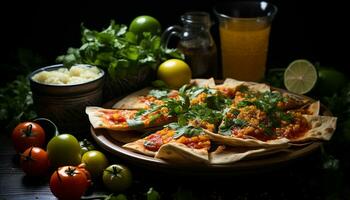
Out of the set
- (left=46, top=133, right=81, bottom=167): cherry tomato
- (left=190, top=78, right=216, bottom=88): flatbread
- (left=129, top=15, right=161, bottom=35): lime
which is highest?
(left=129, top=15, right=161, bottom=35): lime

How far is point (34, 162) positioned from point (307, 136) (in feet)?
3.68

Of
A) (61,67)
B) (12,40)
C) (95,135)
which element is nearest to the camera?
(95,135)

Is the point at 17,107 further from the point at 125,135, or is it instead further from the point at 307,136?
the point at 307,136

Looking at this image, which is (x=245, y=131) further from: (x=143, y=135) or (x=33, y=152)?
(x=33, y=152)

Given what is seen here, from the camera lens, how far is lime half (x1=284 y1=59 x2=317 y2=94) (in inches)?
113

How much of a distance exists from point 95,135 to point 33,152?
27 cm

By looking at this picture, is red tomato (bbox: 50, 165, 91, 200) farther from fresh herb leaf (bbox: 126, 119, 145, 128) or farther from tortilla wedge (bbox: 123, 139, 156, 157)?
fresh herb leaf (bbox: 126, 119, 145, 128)

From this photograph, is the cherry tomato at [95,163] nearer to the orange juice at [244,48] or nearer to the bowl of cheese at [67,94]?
Result: the bowl of cheese at [67,94]

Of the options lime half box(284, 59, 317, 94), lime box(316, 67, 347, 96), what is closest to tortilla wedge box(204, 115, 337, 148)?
lime half box(284, 59, 317, 94)

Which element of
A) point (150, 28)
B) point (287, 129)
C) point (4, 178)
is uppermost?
point (150, 28)

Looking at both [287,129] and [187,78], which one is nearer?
[287,129]

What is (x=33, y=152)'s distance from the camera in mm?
2252

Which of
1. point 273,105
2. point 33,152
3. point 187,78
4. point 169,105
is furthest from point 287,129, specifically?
point 33,152

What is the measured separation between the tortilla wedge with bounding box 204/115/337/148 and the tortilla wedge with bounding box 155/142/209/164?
0.10 m
